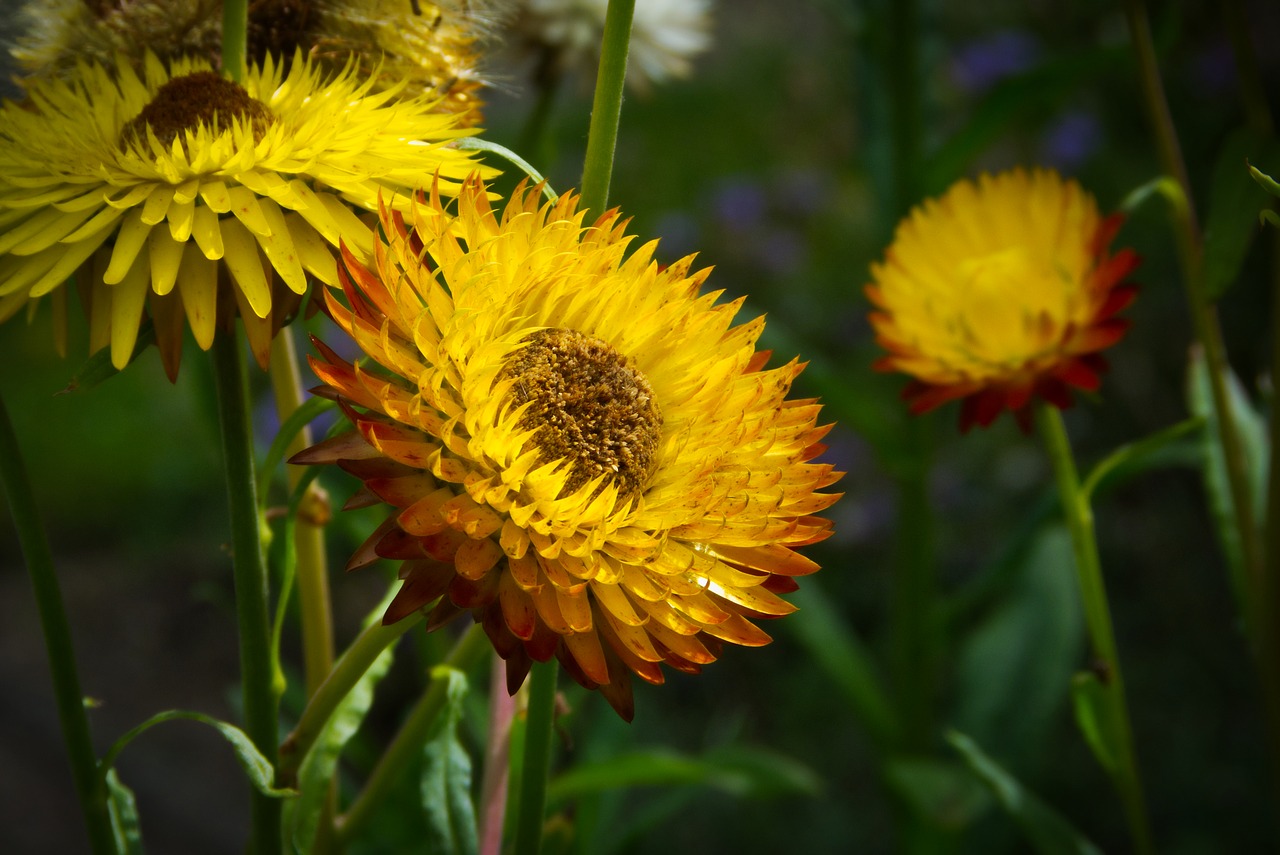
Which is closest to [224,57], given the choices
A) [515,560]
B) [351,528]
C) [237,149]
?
[237,149]

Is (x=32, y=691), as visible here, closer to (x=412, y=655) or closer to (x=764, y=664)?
(x=412, y=655)

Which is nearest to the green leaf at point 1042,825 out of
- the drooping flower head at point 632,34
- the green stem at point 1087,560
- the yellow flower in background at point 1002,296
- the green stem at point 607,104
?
the green stem at point 1087,560

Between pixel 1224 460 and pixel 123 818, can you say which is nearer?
pixel 123 818

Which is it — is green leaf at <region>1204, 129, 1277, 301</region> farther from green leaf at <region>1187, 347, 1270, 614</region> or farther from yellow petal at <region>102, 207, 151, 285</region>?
yellow petal at <region>102, 207, 151, 285</region>

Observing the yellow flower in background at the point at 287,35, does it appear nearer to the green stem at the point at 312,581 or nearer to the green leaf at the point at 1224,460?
the green stem at the point at 312,581

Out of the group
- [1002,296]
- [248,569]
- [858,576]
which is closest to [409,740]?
[248,569]

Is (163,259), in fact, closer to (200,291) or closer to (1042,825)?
(200,291)

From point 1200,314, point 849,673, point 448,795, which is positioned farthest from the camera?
point 849,673
